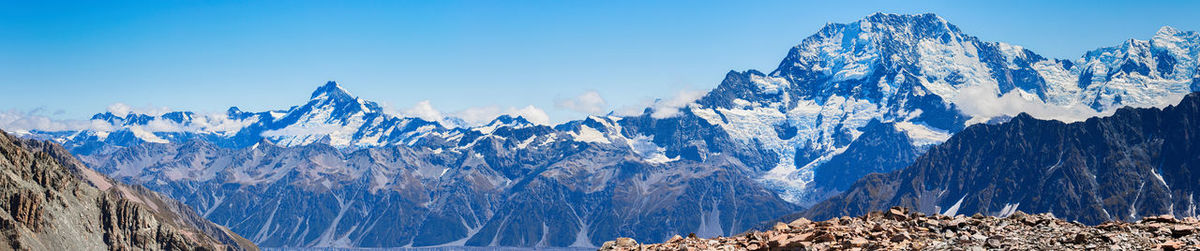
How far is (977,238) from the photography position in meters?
49.5

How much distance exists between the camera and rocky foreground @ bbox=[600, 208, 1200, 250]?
45625 mm

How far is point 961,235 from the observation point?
169 ft

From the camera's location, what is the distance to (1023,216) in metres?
57.0

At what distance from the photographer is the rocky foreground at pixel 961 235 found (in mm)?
45625

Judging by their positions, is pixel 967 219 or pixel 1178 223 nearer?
pixel 1178 223

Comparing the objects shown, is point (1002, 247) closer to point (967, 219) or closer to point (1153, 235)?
point (1153, 235)

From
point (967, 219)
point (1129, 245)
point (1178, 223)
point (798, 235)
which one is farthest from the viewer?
point (967, 219)

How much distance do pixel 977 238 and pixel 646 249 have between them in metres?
17.9

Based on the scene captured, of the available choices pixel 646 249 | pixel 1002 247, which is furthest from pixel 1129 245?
pixel 646 249

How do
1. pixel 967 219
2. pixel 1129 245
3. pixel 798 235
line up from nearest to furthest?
pixel 1129 245 < pixel 798 235 < pixel 967 219

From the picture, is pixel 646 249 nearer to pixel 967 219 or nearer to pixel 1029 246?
pixel 967 219

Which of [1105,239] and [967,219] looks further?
[967,219]

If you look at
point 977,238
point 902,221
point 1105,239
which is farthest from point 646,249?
point 1105,239

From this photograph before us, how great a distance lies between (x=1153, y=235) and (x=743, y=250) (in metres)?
18.2
